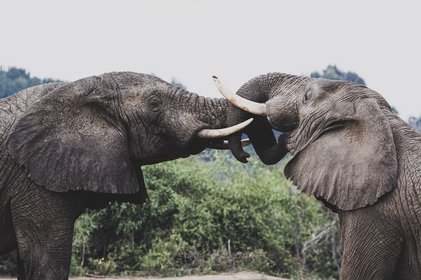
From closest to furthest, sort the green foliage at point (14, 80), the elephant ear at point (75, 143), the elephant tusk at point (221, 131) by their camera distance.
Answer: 1. the elephant ear at point (75, 143)
2. the elephant tusk at point (221, 131)
3. the green foliage at point (14, 80)

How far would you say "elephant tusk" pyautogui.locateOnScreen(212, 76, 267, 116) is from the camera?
722 centimetres

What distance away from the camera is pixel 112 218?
13.9 meters

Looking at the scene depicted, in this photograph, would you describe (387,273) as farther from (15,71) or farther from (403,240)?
(15,71)

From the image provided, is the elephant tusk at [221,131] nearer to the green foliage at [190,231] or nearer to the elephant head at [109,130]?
the elephant head at [109,130]

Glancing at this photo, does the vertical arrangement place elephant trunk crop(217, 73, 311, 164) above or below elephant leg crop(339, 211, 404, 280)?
above

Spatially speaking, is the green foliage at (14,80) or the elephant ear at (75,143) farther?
the green foliage at (14,80)

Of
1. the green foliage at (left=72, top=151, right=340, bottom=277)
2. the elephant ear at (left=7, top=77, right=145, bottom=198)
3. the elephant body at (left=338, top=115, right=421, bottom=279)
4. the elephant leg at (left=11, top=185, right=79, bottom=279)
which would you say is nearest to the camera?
the elephant body at (left=338, top=115, right=421, bottom=279)

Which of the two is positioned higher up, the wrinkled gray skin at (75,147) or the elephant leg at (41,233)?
the wrinkled gray skin at (75,147)

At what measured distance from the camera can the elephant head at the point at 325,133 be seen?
609cm

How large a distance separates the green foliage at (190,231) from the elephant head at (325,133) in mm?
5964

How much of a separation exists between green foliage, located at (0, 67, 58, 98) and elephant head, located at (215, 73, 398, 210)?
44.4 m

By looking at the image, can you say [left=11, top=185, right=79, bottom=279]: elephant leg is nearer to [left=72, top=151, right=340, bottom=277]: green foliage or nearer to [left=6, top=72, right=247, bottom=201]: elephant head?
[left=6, top=72, right=247, bottom=201]: elephant head

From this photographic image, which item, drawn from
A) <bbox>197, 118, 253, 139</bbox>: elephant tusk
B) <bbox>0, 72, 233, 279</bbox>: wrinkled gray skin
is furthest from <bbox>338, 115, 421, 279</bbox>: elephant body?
<bbox>0, 72, 233, 279</bbox>: wrinkled gray skin

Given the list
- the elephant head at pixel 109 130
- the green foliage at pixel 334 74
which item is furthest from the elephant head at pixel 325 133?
the green foliage at pixel 334 74
